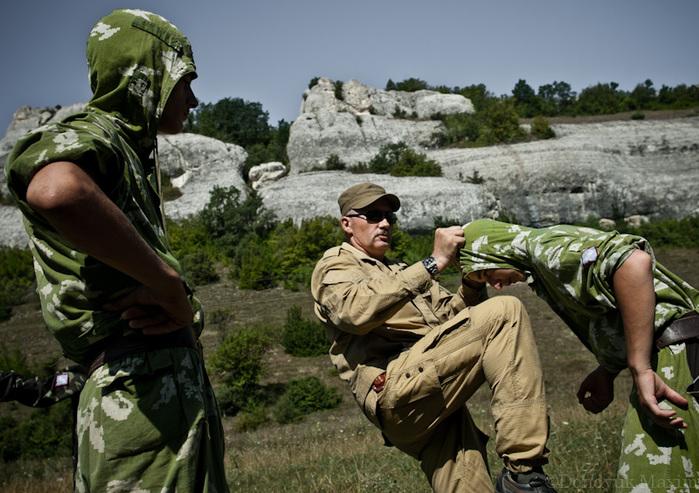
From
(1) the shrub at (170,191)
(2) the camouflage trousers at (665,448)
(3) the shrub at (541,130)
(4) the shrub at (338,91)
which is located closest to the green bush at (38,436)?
(2) the camouflage trousers at (665,448)

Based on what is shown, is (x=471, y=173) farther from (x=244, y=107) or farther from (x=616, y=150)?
(x=244, y=107)

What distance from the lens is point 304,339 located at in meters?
18.4

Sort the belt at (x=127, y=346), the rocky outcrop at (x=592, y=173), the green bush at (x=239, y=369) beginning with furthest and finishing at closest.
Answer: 1. the rocky outcrop at (x=592, y=173)
2. the green bush at (x=239, y=369)
3. the belt at (x=127, y=346)

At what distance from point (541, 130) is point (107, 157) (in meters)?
43.9

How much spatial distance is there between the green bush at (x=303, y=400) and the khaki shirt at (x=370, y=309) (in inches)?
423

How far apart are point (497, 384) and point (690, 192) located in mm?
37765

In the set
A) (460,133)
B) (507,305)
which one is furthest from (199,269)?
(460,133)

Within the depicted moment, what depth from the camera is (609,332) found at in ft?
8.38

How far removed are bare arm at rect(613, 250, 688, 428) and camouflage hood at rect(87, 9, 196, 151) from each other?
180 cm

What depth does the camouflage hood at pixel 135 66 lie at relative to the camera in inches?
78.8

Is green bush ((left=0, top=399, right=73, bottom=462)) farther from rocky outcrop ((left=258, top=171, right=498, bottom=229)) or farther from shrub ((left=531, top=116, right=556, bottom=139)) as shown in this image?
shrub ((left=531, top=116, right=556, bottom=139))

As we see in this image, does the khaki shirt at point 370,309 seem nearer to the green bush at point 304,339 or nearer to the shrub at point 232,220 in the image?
the green bush at point 304,339

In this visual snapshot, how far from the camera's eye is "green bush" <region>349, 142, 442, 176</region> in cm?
3788

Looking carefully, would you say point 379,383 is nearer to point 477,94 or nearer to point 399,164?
point 399,164
